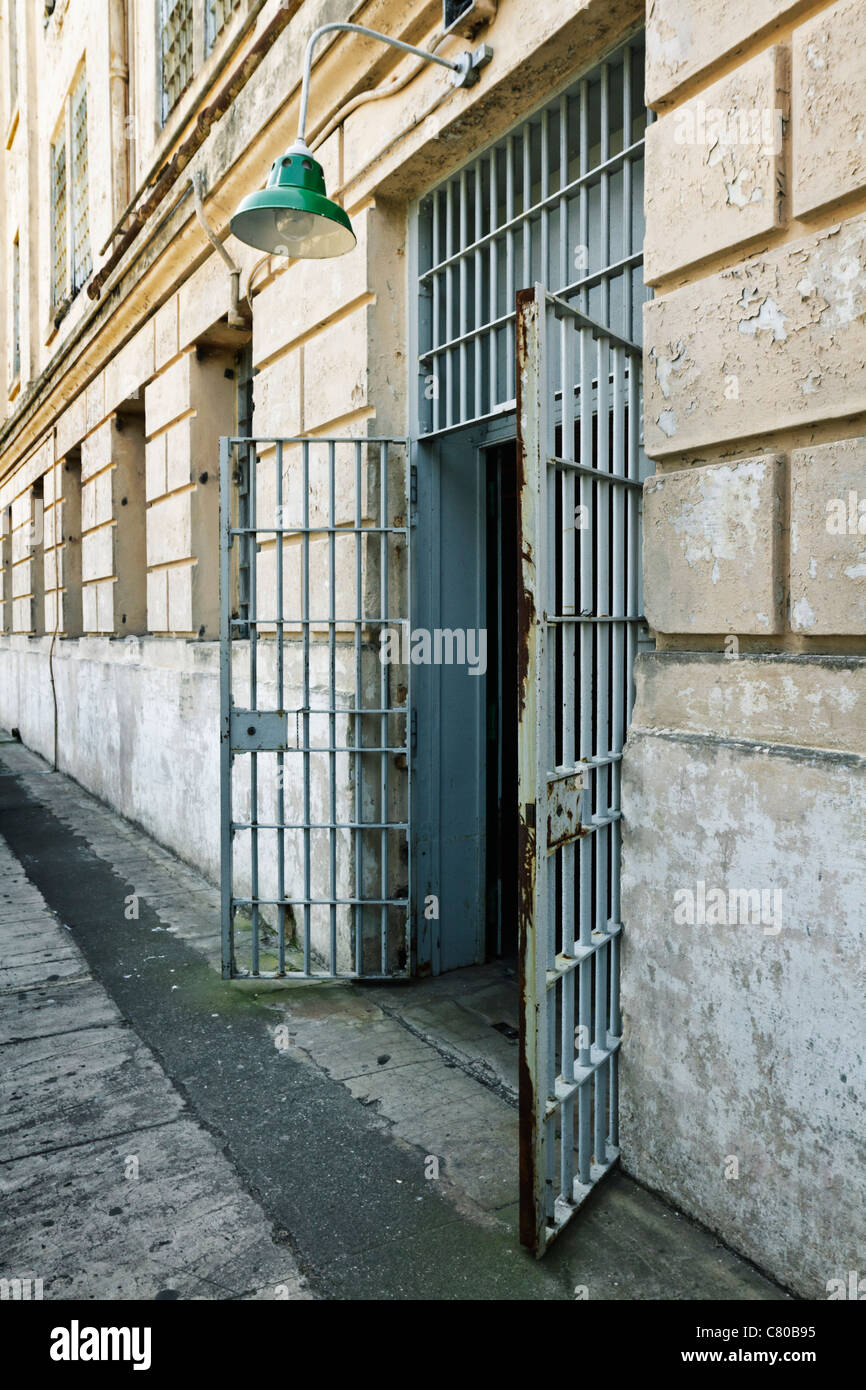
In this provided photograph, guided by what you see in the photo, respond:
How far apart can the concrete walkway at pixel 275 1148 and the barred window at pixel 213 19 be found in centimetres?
612

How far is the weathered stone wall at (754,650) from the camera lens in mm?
2414

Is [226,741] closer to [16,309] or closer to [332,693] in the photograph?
[332,693]

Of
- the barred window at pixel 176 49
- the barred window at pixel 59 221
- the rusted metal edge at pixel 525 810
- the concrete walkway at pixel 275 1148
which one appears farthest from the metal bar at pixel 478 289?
the barred window at pixel 59 221

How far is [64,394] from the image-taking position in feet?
36.2

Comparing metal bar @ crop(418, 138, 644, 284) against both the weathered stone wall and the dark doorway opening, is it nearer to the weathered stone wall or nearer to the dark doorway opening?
the weathered stone wall

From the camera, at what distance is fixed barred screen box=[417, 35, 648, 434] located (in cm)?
337

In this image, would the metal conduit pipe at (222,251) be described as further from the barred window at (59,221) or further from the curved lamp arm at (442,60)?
the barred window at (59,221)

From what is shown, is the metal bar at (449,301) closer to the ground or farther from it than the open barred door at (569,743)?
farther from it

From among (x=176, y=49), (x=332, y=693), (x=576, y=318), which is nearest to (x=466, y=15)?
(x=576, y=318)

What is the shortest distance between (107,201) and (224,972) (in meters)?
7.86

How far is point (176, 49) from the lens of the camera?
24.7ft

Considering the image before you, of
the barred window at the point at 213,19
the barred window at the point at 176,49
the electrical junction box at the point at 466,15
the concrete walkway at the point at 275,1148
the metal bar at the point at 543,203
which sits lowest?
the concrete walkway at the point at 275,1148

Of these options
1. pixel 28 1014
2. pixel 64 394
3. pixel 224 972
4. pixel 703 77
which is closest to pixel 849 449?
pixel 703 77

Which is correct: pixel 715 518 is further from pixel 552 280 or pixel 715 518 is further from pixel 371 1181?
pixel 371 1181
